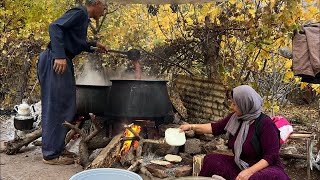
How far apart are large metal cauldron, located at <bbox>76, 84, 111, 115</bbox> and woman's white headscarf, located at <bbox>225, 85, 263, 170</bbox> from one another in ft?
7.95

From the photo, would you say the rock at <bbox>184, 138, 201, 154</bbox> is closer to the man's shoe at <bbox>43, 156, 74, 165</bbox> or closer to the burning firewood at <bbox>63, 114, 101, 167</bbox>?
the burning firewood at <bbox>63, 114, 101, 167</bbox>

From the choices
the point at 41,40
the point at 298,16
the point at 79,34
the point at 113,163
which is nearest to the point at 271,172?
the point at 113,163

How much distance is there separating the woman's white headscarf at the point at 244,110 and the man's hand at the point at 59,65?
2.07m

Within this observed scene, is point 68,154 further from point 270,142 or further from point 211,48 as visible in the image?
point 270,142

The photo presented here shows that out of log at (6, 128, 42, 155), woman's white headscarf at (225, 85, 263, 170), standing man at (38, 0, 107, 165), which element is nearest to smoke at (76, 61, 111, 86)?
log at (6, 128, 42, 155)

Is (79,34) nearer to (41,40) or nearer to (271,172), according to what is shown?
(271,172)

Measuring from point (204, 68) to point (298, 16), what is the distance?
5.81 ft

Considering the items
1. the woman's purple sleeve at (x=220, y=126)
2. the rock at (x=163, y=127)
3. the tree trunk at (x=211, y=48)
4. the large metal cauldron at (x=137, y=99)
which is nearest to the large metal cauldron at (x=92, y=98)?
the large metal cauldron at (x=137, y=99)

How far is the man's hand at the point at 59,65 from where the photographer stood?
430 cm

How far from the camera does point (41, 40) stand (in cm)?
752

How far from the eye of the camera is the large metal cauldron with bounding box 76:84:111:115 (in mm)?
5324

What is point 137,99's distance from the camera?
491 cm

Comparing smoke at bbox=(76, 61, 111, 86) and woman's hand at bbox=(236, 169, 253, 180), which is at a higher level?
smoke at bbox=(76, 61, 111, 86)

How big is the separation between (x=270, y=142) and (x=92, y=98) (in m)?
2.89
